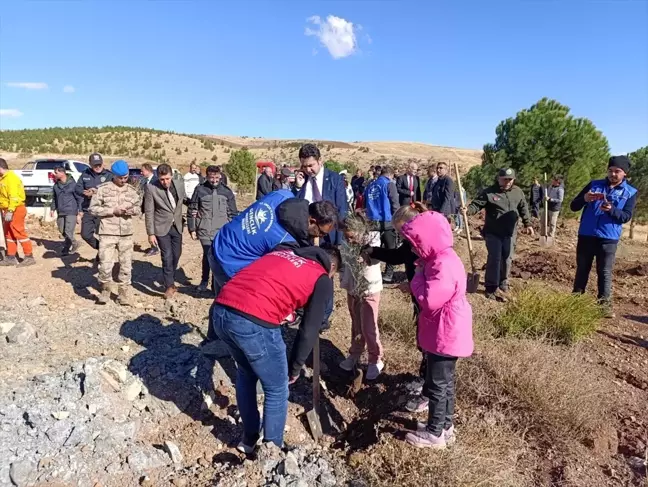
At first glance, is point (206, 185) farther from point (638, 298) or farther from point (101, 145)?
point (101, 145)

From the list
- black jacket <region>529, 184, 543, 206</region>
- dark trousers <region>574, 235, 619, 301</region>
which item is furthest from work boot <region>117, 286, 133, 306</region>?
black jacket <region>529, 184, 543, 206</region>

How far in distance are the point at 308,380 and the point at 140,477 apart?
149 centimetres

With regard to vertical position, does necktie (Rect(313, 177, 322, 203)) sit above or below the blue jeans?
above

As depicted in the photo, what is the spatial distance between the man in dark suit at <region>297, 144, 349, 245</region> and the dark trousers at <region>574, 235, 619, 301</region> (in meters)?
3.06

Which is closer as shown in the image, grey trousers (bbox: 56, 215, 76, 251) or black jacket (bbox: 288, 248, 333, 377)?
black jacket (bbox: 288, 248, 333, 377)

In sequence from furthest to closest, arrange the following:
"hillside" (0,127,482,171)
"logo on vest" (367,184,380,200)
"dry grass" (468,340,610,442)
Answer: "hillside" (0,127,482,171)
"logo on vest" (367,184,380,200)
"dry grass" (468,340,610,442)

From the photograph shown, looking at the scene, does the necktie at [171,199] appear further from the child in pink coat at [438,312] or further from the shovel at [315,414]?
the child in pink coat at [438,312]

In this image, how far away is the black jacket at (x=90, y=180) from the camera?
6.81 meters

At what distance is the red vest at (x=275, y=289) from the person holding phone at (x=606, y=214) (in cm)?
366

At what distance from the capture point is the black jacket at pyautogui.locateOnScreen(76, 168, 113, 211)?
6.81 meters

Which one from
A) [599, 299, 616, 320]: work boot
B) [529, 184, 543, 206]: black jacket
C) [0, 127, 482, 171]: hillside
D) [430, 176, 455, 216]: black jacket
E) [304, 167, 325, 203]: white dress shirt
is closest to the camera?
[304, 167, 325, 203]: white dress shirt

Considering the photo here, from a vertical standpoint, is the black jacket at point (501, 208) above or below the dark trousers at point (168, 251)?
above

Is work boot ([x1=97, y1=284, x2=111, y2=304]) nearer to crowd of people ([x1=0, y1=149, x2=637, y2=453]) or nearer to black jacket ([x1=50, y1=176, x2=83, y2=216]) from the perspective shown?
crowd of people ([x1=0, y1=149, x2=637, y2=453])

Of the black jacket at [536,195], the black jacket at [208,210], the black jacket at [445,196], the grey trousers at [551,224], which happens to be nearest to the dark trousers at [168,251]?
the black jacket at [208,210]
